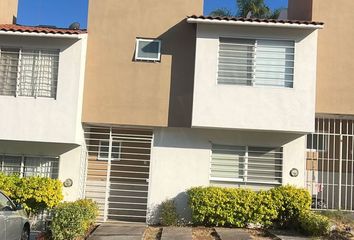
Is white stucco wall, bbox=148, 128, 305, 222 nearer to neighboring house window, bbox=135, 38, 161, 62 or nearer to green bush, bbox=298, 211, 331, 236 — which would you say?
green bush, bbox=298, 211, 331, 236

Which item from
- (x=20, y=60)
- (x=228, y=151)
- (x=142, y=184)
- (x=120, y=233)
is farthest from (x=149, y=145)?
(x=20, y=60)

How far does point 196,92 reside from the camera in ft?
45.3

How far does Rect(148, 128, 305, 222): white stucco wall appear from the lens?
1438 centimetres

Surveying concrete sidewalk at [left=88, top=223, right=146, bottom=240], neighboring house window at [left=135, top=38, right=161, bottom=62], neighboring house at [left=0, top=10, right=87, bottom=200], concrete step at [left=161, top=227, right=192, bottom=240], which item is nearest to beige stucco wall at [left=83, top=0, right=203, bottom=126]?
neighboring house window at [left=135, top=38, right=161, bottom=62]

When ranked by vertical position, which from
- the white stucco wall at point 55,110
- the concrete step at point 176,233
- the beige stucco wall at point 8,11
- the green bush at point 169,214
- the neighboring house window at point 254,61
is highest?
the beige stucco wall at point 8,11

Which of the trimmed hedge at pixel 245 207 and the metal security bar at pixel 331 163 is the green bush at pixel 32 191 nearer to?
the trimmed hedge at pixel 245 207

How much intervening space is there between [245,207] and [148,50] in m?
4.96

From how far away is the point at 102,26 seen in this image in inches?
578

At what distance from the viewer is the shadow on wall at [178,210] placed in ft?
46.6

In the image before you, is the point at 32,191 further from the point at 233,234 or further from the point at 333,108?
the point at 333,108

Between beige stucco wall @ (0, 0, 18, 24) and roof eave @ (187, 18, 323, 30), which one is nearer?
roof eave @ (187, 18, 323, 30)

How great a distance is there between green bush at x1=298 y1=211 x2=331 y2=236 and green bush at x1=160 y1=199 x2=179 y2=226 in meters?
3.23

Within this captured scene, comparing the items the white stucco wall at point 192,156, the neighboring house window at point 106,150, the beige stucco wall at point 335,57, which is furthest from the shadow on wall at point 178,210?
the beige stucco wall at point 335,57

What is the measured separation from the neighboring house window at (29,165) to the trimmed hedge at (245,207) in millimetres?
4102
